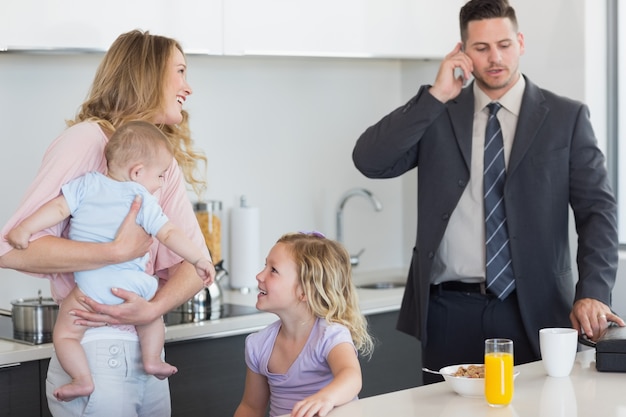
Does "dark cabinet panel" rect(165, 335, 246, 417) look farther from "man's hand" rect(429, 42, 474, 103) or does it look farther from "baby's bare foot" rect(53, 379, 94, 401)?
"man's hand" rect(429, 42, 474, 103)

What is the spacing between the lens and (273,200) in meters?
4.08

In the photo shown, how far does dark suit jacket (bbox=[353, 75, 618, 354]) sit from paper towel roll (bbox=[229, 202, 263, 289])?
3.35 ft

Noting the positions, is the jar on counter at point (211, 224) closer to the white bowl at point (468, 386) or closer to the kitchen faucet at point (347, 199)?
the kitchen faucet at point (347, 199)

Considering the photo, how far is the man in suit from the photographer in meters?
2.77

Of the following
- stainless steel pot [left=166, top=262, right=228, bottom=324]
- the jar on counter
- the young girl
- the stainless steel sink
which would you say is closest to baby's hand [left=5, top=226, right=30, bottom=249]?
the young girl

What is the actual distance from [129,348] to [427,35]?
215 centimetres

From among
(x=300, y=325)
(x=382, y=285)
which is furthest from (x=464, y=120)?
(x=382, y=285)

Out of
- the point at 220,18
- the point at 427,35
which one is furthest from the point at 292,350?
the point at 427,35

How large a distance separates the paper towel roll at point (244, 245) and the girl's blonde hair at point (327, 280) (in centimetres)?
143

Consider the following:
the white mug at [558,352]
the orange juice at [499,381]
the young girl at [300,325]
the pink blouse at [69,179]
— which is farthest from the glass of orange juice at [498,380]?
the pink blouse at [69,179]

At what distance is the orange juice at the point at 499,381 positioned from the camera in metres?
1.93

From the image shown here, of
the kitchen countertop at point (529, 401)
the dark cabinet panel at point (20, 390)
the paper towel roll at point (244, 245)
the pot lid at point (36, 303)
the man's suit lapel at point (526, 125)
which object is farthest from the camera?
the paper towel roll at point (244, 245)

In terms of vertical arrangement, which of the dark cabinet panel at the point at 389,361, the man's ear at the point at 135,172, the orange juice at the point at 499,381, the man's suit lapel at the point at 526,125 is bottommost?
the dark cabinet panel at the point at 389,361

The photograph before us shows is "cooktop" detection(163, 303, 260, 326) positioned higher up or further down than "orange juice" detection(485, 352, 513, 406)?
further down
